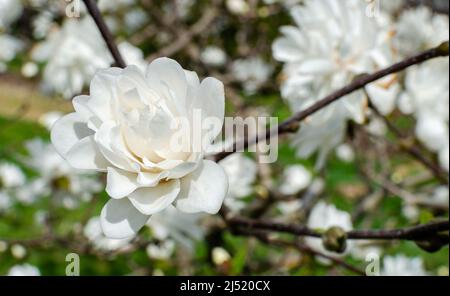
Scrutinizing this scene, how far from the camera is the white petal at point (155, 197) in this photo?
0.68m

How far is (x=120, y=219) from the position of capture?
0.70 m

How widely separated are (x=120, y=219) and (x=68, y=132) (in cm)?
13

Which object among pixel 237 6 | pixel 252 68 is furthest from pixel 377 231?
pixel 252 68

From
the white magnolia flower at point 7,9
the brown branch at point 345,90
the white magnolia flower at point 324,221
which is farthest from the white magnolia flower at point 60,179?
the brown branch at point 345,90

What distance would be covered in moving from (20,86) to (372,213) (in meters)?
7.41

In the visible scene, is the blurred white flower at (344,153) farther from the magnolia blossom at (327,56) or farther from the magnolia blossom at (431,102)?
the magnolia blossom at (327,56)

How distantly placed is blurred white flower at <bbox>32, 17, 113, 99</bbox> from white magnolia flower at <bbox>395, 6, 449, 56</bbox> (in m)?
0.86

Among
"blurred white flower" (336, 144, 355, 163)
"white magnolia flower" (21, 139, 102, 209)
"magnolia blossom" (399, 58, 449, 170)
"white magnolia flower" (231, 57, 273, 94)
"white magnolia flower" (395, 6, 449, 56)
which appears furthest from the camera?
"blurred white flower" (336, 144, 355, 163)

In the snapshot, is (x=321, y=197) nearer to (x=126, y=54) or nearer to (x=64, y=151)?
(x=126, y=54)

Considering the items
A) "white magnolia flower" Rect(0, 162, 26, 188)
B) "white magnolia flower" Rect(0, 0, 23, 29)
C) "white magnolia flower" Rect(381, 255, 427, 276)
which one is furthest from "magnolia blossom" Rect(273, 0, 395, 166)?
"white magnolia flower" Rect(0, 162, 26, 188)

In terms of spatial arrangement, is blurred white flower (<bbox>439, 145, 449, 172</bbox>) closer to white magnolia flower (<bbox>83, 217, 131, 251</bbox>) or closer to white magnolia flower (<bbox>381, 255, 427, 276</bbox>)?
white magnolia flower (<bbox>381, 255, 427, 276</bbox>)

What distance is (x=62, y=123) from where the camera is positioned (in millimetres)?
738

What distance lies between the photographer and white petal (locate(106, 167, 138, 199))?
2.23 ft

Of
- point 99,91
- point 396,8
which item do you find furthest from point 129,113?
point 396,8
